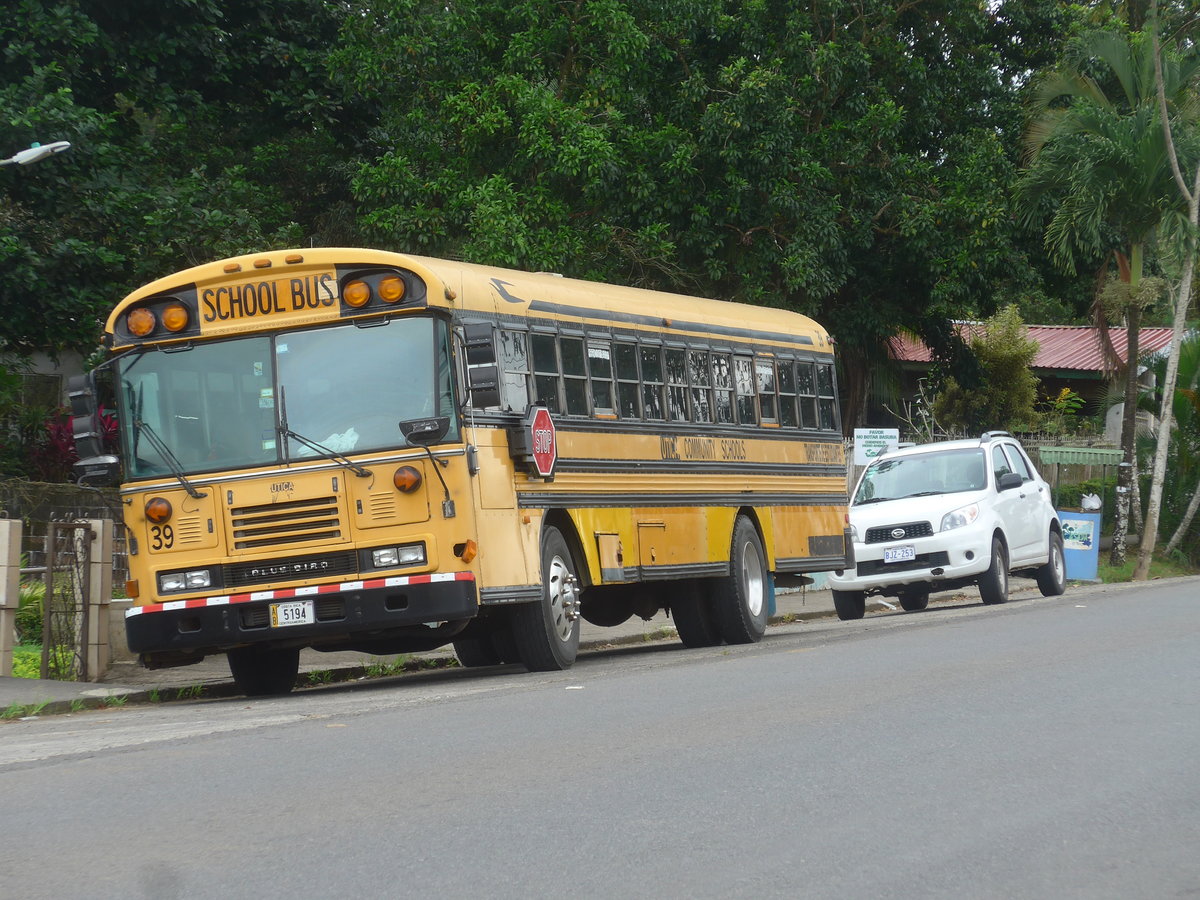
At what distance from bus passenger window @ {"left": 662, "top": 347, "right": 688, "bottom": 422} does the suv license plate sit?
16.3ft

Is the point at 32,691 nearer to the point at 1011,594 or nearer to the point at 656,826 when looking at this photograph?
the point at 656,826

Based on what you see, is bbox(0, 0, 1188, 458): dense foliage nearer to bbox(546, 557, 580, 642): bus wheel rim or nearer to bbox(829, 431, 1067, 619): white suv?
bbox(829, 431, 1067, 619): white suv

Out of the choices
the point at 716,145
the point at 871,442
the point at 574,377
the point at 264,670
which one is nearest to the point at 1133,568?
the point at 871,442

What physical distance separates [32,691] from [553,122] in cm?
1296

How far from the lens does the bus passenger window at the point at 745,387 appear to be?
1702cm

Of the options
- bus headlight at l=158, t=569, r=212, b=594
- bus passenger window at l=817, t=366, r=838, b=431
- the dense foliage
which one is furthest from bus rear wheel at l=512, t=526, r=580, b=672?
Result: the dense foliage

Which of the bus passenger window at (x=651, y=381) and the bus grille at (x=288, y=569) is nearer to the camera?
the bus grille at (x=288, y=569)

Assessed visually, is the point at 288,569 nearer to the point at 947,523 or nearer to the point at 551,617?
the point at 551,617

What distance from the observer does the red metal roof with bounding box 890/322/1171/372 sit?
43.0m

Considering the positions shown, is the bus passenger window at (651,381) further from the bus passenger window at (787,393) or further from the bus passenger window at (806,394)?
the bus passenger window at (806,394)

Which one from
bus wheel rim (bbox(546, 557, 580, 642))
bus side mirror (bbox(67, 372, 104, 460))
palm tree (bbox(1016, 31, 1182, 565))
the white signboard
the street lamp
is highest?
palm tree (bbox(1016, 31, 1182, 565))

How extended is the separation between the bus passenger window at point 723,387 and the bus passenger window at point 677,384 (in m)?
0.63

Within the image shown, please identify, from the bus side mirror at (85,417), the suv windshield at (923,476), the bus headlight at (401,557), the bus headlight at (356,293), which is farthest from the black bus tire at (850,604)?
the bus side mirror at (85,417)

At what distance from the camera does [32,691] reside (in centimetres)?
1258
